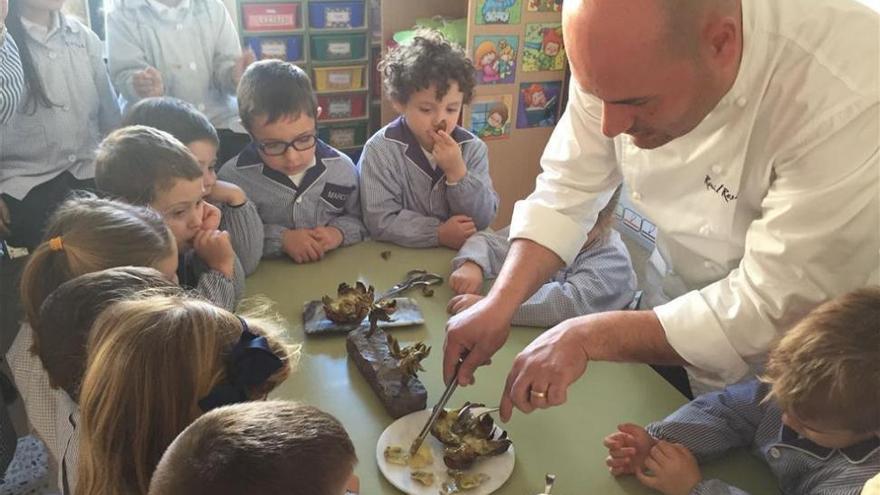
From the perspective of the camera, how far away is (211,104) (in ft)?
6.99

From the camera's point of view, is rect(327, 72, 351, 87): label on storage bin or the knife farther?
rect(327, 72, 351, 87): label on storage bin

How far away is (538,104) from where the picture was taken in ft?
9.36

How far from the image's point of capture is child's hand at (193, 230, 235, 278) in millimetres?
1329

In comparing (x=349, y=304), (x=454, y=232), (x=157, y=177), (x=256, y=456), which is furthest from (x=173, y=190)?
(x=256, y=456)

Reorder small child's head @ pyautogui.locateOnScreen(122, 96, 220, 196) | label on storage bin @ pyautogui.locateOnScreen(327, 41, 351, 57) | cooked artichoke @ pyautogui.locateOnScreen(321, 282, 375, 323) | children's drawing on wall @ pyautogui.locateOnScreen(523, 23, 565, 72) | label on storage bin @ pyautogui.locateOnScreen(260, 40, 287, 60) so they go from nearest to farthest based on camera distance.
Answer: cooked artichoke @ pyautogui.locateOnScreen(321, 282, 375, 323) < small child's head @ pyautogui.locateOnScreen(122, 96, 220, 196) < children's drawing on wall @ pyautogui.locateOnScreen(523, 23, 565, 72) < label on storage bin @ pyautogui.locateOnScreen(260, 40, 287, 60) < label on storage bin @ pyautogui.locateOnScreen(327, 41, 351, 57)

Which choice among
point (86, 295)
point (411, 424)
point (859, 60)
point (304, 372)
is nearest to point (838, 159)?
point (859, 60)

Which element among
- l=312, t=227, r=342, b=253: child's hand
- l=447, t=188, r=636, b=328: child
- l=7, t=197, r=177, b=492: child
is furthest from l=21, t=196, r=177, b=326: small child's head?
l=447, t=188, r=636, b=328: child

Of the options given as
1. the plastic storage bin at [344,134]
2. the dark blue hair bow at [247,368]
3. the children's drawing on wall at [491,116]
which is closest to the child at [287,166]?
the dark blue hair bow at [247,368]

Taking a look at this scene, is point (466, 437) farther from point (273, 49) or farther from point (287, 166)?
point (273, 49)

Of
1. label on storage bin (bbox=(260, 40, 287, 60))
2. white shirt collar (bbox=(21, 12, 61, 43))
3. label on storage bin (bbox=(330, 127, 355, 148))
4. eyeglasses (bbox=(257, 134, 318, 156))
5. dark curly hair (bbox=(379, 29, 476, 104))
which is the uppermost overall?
white shirt collar (bbox=(21, 12, 61, 43))

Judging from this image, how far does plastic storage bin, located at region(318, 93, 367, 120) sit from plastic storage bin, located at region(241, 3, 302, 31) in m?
0.35

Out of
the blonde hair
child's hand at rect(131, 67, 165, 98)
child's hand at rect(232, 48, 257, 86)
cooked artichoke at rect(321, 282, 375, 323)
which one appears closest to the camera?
the blonde hair

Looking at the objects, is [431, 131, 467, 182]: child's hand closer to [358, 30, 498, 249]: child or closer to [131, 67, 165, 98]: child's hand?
[358, 30, 498, 249]: child

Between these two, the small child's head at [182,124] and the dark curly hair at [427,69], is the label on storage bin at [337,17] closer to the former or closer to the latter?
the dark curly hair at [427,69]
